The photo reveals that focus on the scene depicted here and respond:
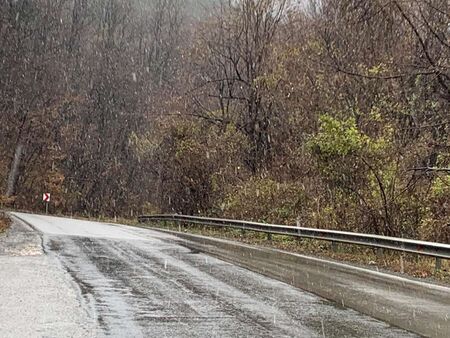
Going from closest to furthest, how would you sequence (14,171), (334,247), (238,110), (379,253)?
1. (379,253)
2. (334,247)
3. (238,110)
4. (14,171)

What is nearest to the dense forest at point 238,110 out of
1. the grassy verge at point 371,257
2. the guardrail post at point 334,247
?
the grassy verge at point 371,257

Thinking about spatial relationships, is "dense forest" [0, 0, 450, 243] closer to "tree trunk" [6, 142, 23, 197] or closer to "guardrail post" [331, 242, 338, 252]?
"tree trunk" [6, 142, 23, 197]

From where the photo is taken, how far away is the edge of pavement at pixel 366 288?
7836mm

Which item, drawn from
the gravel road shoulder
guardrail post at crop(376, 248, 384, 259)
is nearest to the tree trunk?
the gravel road shoulder

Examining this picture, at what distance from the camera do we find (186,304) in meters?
8.08

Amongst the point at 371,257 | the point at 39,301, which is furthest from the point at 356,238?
the point at 39,301

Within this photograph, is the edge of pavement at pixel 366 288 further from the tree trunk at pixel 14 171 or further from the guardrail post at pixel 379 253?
the tree trunk at pixel 14 171

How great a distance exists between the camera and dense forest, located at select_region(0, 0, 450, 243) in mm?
18688

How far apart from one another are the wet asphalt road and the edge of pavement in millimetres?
391

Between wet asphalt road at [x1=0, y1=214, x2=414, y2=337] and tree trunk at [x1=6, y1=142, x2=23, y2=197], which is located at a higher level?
tree trunk at [x1=6, y1=142, x2=23, y2=197]

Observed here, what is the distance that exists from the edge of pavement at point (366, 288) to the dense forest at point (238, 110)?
13.8 ft

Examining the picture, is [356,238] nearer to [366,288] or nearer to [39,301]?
[366,288]

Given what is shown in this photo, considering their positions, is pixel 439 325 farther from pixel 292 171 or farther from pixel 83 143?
pixel 83 143

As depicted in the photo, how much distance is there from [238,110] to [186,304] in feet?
93.0
